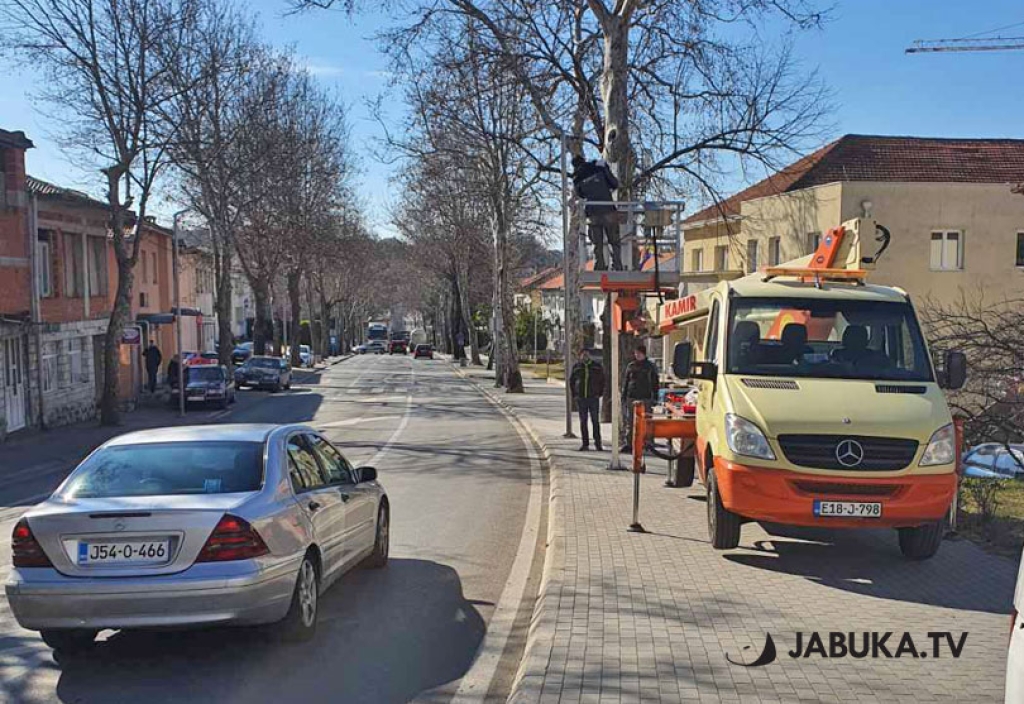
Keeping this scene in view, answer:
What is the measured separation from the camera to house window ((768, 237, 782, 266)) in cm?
3347

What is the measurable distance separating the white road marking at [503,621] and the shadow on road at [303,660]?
0.30 feet

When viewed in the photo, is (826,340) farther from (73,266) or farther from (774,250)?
(73,266)

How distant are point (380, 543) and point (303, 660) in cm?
255

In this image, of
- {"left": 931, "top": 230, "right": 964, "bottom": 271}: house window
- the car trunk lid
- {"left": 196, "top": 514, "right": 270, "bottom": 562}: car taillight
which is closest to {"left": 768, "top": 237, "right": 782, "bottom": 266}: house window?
{"left": 931, "top": 230, "right": 964, "bottom": 271}: house window

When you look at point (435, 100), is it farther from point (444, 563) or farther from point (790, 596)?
point (790, 596)

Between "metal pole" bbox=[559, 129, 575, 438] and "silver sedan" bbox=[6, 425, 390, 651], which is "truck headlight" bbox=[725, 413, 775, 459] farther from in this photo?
"metal pole" bbox=[559, 129, 575, 438]

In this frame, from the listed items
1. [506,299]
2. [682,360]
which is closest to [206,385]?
[506,299]

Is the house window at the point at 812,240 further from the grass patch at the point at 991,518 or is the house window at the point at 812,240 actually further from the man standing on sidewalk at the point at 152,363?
the man standing on sidewalk at the point at 152,363

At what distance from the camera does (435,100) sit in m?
23.9

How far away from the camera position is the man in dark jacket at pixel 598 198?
1413 centimetres

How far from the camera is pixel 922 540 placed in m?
8.65

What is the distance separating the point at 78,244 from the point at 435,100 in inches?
531

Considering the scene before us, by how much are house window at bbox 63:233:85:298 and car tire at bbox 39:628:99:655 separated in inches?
981

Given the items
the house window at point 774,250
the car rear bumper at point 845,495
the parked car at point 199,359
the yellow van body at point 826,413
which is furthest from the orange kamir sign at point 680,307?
the parked car at point 199,359
